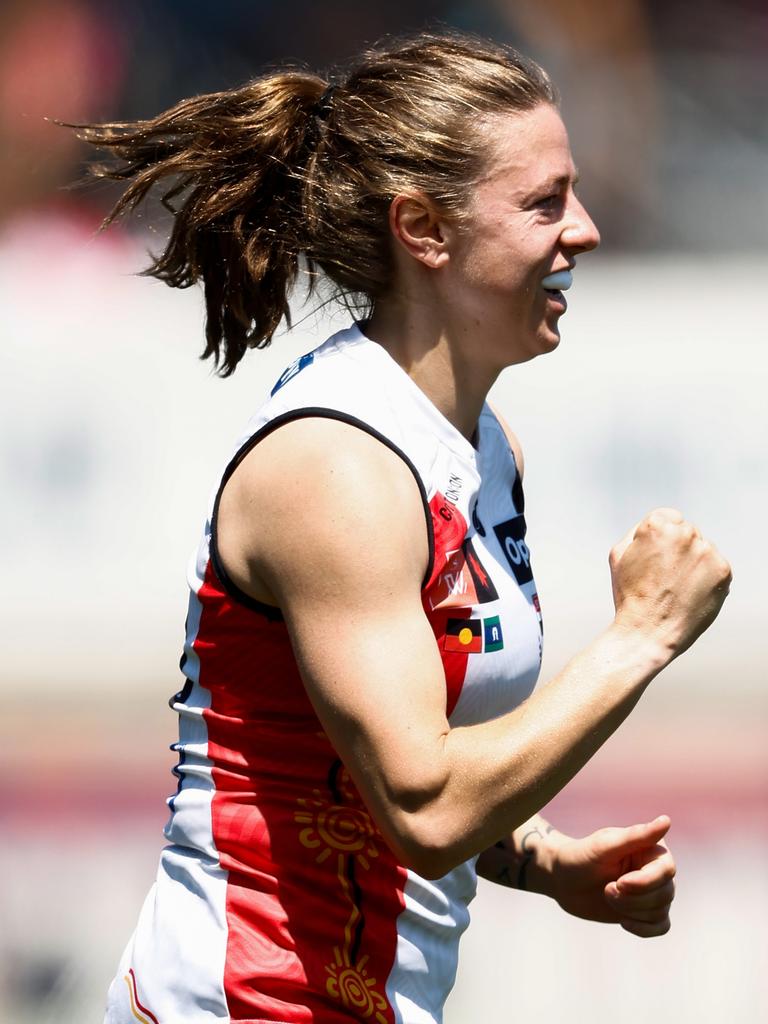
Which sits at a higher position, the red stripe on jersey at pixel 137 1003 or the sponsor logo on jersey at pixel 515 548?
the sponsor logo on jersey at pixel 515 548

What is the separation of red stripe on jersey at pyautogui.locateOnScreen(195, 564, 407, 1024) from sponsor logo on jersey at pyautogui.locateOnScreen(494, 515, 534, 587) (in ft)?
1.16

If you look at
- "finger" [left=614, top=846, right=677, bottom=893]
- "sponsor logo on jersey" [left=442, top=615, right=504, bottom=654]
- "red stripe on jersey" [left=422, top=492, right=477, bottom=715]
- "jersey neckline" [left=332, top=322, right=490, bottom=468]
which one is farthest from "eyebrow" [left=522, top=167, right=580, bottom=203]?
"finger" [left=614, top=846, right=677, bottom=893]

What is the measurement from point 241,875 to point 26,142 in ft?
14.0

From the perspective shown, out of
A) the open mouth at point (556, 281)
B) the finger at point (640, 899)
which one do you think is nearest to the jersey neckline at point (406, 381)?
the open mouth at point (556, 281)

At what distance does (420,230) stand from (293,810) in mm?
731

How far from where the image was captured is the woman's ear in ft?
5.96

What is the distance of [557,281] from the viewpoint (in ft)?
6.10

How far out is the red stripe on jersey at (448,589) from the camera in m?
1.66

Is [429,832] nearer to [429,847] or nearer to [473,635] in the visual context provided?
[429,847]

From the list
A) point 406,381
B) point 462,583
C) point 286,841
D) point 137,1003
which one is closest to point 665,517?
point 462,583

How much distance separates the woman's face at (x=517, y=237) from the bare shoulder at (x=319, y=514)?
322mm

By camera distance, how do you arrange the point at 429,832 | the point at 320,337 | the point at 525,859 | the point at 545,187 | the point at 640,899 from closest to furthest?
1. the point at 429,832
2. the point at 545,187
3. the point at 640,899
4. the point at 525,859
5. the point at 320,337

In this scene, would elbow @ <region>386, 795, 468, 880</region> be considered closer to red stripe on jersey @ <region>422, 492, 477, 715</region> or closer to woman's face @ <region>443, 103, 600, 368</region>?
red stripe on jersey @ <region>422, 492, 477, 715</region>

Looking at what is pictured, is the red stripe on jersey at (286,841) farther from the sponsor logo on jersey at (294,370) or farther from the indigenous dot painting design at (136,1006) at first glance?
the sponsor logo on jersey at (294,370)
